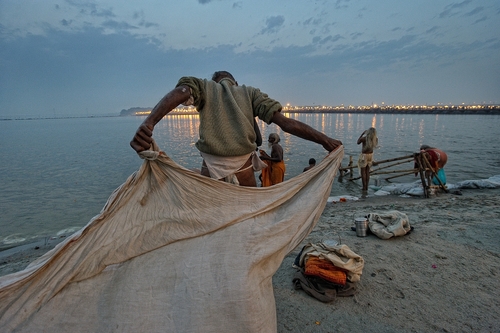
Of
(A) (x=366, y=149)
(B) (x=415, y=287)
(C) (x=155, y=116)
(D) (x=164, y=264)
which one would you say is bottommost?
(B) (x=415, y=287)

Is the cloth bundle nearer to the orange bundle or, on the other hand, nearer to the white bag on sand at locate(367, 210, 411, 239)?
the orange bundle

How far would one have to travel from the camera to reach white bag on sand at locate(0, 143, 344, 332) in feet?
4.97

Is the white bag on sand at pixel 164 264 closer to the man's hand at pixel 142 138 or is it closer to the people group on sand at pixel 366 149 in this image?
the man's hand at pixel 142 138

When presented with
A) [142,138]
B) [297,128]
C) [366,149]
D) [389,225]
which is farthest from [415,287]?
[366,149]

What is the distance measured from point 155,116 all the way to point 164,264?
92 cm

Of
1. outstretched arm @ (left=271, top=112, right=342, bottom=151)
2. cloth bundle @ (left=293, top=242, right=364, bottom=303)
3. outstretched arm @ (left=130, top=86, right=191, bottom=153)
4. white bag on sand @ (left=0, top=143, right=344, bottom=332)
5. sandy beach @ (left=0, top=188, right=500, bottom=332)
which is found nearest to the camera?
white bag on sand @ (left=0, top=143, right=344, bottom=332)

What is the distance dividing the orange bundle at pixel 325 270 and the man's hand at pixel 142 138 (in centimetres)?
201

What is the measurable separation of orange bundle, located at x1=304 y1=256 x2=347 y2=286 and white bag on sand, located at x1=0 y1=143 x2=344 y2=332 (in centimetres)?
95

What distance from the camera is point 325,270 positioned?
→ 2709 millimetres

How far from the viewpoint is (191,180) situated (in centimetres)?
181

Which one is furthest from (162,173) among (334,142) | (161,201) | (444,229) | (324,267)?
(444,229)

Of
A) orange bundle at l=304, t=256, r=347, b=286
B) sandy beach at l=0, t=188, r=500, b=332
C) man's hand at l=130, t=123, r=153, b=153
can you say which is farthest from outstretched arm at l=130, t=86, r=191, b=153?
orange bundle at l=304, t=256, r=347, b=286

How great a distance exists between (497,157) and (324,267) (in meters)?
19.6

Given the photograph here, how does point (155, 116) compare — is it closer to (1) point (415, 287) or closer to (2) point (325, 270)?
(2) point (325, 270)
